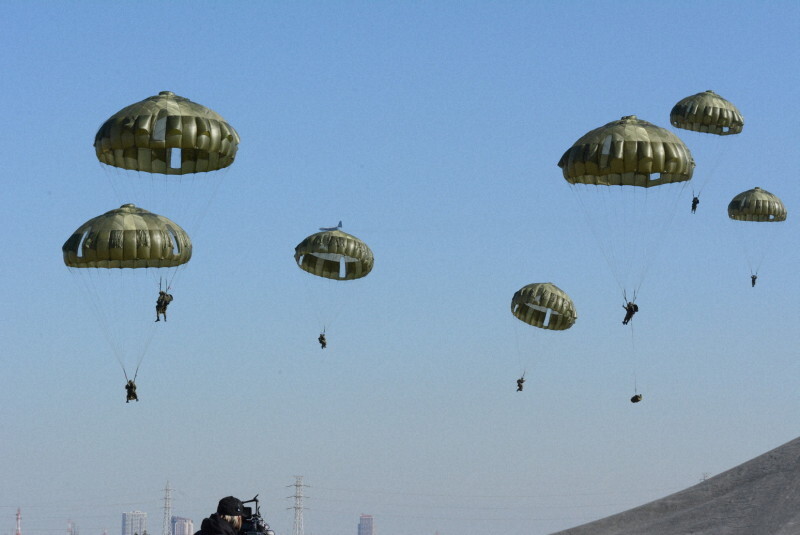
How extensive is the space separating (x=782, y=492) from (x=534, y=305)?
61.6 feet

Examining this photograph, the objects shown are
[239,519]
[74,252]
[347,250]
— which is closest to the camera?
[239,519]

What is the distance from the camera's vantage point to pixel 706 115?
245 feet

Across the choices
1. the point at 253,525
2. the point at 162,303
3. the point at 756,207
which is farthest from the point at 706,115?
Result: the point at 253,525

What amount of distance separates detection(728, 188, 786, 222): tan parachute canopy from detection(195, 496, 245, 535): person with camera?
70739 mm

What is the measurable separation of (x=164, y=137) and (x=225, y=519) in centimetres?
3471

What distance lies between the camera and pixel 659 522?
60.7 metres

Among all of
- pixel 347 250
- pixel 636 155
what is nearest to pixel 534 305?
pixel 347 250

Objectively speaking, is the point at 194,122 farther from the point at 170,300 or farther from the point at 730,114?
the point at 730,114

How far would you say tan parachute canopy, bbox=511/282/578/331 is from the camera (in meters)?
71.6

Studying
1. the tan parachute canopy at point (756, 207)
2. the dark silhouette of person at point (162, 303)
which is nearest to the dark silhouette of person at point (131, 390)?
the dark silhouette of person at point (162, 303)

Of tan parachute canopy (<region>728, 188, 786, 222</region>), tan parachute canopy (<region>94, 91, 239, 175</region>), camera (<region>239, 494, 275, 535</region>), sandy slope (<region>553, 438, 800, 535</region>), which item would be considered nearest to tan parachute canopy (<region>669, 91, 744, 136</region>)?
tan parachute canopy (<region>728, 188, 786, 222</region>)

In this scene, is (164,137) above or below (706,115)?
below

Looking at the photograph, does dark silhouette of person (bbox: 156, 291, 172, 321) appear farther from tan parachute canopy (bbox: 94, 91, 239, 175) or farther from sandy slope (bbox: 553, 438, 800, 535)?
sandy slope (bbox: 553, 438, 800, 535)

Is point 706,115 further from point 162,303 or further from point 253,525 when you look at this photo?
point 253,525
